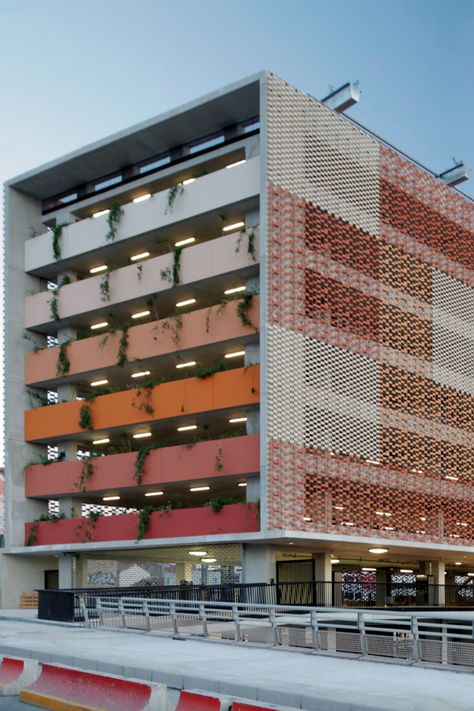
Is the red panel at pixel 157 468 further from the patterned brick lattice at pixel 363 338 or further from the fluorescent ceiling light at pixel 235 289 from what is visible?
the fluorescent ceiling light at pixel 235 289

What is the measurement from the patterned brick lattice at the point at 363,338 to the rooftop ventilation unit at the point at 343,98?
710 millimetres

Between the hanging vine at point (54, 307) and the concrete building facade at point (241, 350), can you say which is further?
the hanging vine at point (54, 307)

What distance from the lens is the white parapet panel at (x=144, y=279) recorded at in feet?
147

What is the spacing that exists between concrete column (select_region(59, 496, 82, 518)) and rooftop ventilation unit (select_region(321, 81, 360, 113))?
22.7 m

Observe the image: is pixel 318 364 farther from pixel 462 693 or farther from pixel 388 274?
pixel 462 693

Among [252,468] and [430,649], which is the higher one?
[252,468]

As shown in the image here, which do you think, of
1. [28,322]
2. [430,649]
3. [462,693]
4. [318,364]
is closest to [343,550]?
[318,364]

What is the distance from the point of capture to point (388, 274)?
48188 mm

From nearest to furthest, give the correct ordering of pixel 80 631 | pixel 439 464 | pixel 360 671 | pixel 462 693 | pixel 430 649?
1. pixel 462 693
2. pixel 360 671
3. pixel 430 649
4. pixel 80 631
5. pixel 439 464

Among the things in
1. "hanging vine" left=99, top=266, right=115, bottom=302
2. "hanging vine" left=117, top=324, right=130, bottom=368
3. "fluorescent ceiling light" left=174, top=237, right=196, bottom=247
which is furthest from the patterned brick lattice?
"hanging vine" left=99, top=266, right=115, bottom=302

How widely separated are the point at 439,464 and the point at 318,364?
33.9 feet

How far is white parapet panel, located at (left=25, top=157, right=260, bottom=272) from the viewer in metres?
44.9

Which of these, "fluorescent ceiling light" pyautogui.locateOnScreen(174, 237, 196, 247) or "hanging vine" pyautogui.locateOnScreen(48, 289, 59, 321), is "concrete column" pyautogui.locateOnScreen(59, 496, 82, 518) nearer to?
"hanging vine" pyautogui.locateOnScreen(48, 289, 59, 321)

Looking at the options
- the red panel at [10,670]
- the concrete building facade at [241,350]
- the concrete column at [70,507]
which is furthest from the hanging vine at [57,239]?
the red panel at [10,670]
